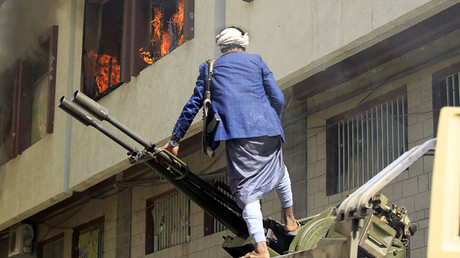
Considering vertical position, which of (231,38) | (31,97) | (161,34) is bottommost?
(231,38)

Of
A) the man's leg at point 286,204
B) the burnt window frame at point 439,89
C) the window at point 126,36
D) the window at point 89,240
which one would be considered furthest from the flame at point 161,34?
the man's leg at point 286,204

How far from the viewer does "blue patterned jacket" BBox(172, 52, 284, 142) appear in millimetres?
7629

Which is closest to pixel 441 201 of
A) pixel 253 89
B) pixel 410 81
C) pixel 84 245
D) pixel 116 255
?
pixel 253 89

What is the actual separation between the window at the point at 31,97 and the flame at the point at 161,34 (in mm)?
3211

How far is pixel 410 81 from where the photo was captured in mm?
10695

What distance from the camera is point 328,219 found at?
748cm

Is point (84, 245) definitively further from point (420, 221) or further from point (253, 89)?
point (253, 89)

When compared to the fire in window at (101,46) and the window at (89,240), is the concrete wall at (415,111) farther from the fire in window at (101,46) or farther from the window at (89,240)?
the window at (89,240)

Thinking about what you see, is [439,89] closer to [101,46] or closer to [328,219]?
[328,219]

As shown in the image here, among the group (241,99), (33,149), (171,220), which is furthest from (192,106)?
(33,149)

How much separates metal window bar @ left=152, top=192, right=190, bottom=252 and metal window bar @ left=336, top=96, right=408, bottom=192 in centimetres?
381

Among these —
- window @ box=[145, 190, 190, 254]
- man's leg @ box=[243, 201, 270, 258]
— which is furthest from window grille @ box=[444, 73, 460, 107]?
window @ box=[145, 190, 190, 254]

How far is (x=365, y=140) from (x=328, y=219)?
12.9 ft

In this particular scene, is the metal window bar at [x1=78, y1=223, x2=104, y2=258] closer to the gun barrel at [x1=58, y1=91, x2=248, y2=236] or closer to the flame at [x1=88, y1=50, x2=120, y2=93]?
the flame at [x1=88, y1=50, x2=120, y2=93]
